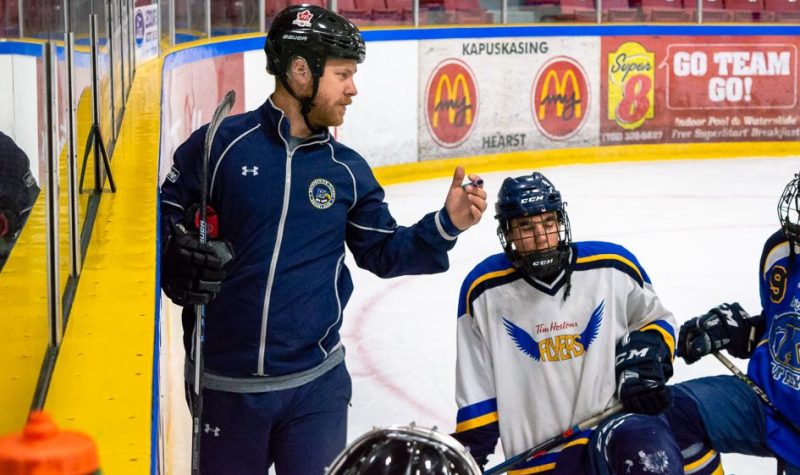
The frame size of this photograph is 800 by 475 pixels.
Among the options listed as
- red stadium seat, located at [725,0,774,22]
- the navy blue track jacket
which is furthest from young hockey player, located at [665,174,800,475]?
red stadium seat, located at [725,0,774,22]

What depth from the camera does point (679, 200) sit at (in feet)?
28.6

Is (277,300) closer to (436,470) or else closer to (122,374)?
(122,374)

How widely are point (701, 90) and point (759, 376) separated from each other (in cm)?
882

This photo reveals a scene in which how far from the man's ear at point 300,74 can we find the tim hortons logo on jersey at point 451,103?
7.45m

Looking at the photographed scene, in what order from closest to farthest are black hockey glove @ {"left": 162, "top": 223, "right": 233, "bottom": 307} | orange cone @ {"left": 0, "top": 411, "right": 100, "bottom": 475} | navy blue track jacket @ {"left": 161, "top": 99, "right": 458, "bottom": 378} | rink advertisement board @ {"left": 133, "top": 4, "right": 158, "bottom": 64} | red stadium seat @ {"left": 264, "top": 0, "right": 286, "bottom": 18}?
orange cone @ {"left": 0, "top": 411, "right": 100, "bottom": 475}
black hockey glove @ {"left": 162, "top": 223, "right": 233, "bottom": 307}
navy blue track jacket @ {"left": 161, "top": 99, "right": 458, "bottom": 378}
rink advertisement board @ {"left": 133, "top": 4, "right": 158, "bottom": 64}
red stadium seat @ {"left": 264, "top": 0, "right": 286, "bottom": 18}

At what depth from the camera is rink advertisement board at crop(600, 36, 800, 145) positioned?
11.1m

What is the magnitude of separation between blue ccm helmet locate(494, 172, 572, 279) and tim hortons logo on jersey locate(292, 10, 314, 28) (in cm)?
56

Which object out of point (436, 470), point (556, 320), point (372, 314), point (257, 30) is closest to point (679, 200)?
point (257, 30)

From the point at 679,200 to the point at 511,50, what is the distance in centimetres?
240

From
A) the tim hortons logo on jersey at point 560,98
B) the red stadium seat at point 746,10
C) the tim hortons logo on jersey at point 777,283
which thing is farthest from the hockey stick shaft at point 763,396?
the red stadium seat at point 746,10

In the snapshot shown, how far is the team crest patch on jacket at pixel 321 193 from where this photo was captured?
2312 mm

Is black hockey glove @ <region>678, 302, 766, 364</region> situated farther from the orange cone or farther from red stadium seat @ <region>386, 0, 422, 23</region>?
red stadium seat @ <region>386, 0, 422, 23</region>

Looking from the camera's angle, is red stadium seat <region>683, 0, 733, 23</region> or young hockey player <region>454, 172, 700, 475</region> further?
red stadium seat <region>683, 0, 733, 23</region>

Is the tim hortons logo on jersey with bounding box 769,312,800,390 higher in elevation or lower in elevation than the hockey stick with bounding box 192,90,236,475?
lower
